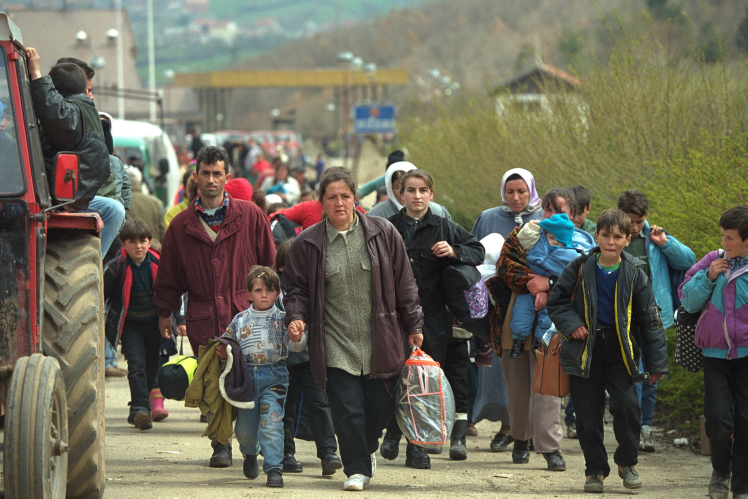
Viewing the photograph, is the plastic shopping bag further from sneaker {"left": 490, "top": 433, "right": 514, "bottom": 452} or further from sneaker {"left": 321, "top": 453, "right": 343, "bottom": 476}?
sneaker {"left": 490, "top": 433, "right": 514, "bottom": 452}

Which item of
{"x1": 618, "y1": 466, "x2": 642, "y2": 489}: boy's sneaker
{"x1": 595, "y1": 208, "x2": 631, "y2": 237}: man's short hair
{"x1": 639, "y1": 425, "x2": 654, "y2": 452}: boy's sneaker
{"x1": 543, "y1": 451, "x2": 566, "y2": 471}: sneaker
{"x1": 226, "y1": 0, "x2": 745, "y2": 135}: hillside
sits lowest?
{"x1": 639, "y1": 425, "x2": 654, "y2": 452}: boy's sneaker

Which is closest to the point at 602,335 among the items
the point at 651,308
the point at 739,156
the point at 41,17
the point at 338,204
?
the point at 651,308

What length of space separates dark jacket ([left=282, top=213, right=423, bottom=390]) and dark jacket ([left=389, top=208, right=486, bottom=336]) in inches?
28.6

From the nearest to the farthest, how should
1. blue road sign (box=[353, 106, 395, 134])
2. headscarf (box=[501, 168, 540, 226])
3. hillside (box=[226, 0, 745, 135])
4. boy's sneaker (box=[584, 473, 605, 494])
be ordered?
boy's sneaker (box=[584, 473, 605, 494])
headscarf (box=[501, 168, 540, 226])
blue road sign (box=[353, 106, 395, 134])
hillside (box=[226, 0, 745, 135])

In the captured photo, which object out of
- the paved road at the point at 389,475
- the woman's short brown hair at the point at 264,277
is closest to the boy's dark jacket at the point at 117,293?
A: the paved road at the point at 389,475

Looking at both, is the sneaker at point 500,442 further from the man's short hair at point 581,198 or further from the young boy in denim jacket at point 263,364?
the young boy in denim jacket at point 263,364

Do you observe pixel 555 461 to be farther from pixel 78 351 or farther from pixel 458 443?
pixel 78 351

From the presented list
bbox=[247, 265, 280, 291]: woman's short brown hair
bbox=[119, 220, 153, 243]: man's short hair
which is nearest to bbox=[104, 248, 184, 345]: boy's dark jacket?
bbox=[119, 220, 153, 243]: man's short hair

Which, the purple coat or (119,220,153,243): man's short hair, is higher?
(119,220,153,243): man's short hair

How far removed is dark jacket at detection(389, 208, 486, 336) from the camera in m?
6.82

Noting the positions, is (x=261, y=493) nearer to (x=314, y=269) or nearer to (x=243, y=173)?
(x=314, y=269)

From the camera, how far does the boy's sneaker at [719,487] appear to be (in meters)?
5.84

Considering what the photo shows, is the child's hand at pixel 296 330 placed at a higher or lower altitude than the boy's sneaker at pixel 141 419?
higher

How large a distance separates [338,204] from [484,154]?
9.33 metres
